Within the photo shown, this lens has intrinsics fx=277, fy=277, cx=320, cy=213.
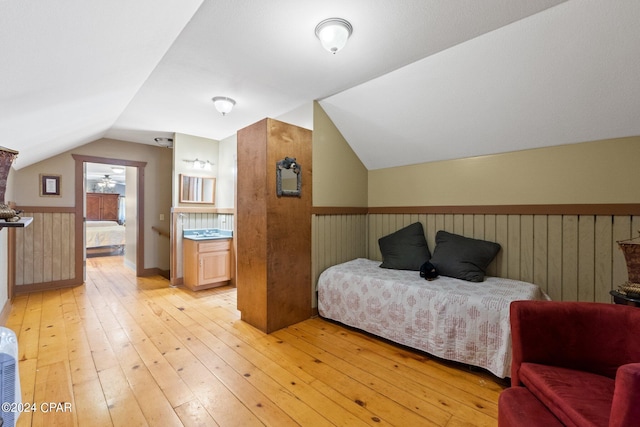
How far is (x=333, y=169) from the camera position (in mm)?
3404

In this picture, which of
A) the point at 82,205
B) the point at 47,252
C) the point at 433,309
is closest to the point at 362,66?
the point at 433,309

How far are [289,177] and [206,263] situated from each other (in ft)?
6.74

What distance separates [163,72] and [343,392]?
10.00ft

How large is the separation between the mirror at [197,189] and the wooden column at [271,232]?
191 cm

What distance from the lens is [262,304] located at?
9.13 ft

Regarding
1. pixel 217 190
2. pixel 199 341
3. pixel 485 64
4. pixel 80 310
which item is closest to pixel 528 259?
pixel 485 64

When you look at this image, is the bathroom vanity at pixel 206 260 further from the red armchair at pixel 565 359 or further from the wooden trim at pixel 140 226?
the red armchair at pixel 565 359

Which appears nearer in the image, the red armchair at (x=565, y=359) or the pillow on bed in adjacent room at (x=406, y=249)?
the red armchair at (x=565, y=359)

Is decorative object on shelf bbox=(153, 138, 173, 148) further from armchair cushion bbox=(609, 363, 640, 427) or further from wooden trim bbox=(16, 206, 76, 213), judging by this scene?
armchair cushion bbox=(609, 363, 640, 427)

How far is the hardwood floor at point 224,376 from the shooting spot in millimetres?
1626

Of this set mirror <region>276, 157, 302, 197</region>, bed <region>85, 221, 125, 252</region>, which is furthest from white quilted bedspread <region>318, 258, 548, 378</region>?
bed <region>85, 221, 125, 252</region>

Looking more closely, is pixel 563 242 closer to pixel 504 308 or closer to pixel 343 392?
pixel 504 308

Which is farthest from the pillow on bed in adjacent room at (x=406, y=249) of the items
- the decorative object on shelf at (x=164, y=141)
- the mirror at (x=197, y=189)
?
the decorative object on shelf at (x=164, y=141)

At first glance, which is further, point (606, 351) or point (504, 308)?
point (504, 308)
